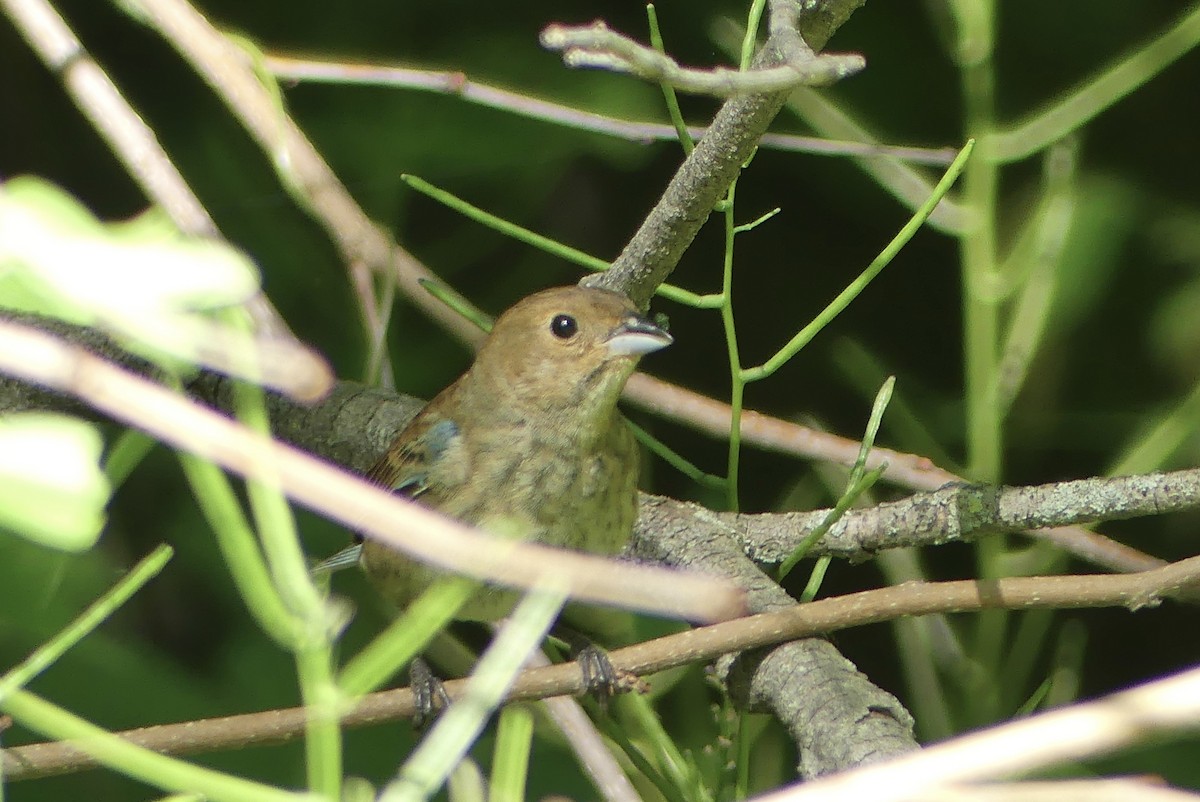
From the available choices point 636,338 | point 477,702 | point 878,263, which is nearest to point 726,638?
point 878,263

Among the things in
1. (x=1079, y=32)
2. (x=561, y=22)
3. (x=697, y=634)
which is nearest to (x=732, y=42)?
(x=561, y=22)

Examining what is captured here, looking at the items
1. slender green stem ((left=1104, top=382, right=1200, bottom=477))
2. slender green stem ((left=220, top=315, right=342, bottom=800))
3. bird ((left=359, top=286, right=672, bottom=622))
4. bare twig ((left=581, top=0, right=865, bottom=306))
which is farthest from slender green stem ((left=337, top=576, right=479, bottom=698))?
slender green stem ((left=1104, top=382, right=1200, bottom=477))

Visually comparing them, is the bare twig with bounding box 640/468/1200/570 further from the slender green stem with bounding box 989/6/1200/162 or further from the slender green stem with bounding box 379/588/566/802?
the slender green stem with bounding box 379/588/566/802

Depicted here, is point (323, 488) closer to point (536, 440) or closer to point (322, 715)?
point (322, 715)

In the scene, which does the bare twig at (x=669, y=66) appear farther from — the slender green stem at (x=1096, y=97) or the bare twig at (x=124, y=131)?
the slender green stem at (x=1096, y=97)

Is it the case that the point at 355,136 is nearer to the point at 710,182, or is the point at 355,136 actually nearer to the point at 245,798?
the point at 710,182
